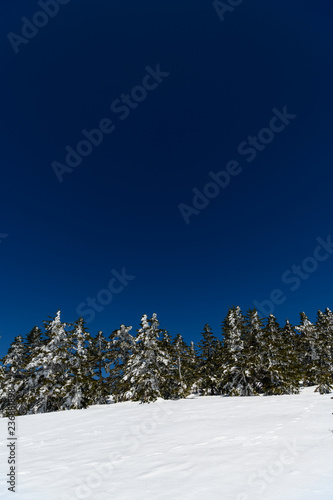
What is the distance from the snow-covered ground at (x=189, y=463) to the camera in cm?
425

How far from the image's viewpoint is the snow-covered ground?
425 cm

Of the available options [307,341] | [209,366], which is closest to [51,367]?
[209,366]

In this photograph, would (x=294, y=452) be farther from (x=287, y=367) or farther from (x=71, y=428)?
(x=287, y=367)

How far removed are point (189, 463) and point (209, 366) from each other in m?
26.4

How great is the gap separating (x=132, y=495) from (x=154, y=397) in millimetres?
20577

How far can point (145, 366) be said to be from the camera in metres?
25.5

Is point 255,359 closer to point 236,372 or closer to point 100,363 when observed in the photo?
point 236,372

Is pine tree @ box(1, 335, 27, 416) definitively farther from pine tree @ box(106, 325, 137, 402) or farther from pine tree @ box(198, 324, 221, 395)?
pine tree @ box(198, 324, 221, 395)

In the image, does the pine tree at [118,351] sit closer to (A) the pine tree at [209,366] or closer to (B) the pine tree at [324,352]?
(A) the pine tree at [209,366]

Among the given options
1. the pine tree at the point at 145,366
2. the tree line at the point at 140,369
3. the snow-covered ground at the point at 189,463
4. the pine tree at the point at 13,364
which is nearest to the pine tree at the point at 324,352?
the tree line at the point at 140,369

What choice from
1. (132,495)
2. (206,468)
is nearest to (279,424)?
(206,468)

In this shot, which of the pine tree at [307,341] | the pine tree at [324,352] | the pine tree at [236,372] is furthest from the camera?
the pine tree at [307,341]

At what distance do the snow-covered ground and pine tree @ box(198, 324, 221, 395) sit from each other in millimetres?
19662

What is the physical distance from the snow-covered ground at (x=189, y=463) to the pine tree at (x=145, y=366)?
53.3ft
